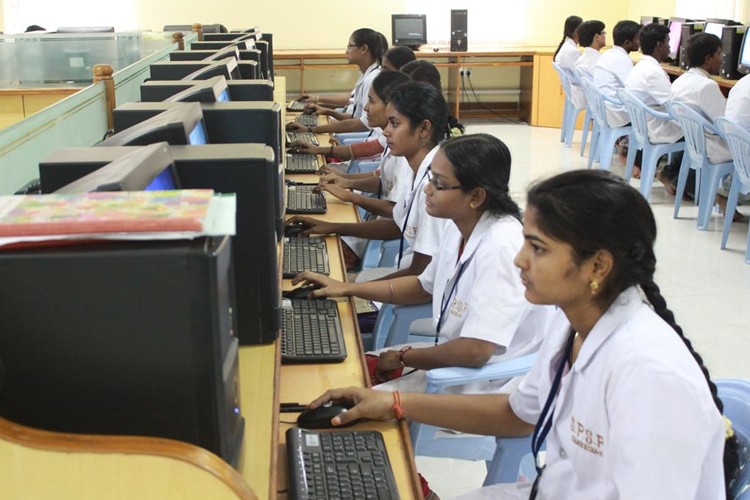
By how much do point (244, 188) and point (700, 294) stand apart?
3175 millimetres

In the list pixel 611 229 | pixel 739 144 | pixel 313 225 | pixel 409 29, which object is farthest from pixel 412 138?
pixel 409 29

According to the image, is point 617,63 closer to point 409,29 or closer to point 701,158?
point 701,158

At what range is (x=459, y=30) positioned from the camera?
8852 millimetres

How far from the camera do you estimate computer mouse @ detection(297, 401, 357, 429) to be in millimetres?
1610

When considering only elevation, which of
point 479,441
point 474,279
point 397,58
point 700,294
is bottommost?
point 700,294

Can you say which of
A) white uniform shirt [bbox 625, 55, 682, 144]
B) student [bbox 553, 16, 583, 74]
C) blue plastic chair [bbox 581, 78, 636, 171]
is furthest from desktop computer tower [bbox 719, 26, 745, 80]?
student [bbox 553, 16, 583, 74]

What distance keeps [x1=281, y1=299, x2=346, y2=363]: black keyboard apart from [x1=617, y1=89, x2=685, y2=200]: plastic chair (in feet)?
13.3

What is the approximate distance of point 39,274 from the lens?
2.94ft

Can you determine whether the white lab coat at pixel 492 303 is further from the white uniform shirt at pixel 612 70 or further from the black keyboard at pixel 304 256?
the white uniform shirt at pixel 612 70

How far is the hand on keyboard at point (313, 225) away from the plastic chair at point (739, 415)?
5.40ft

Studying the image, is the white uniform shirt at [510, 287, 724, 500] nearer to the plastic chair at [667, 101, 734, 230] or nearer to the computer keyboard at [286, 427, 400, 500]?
the computer keyboard at [286, 427, 400, 500]

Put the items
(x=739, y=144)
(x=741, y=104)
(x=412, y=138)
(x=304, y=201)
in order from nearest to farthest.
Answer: (x=412, y=138), (x=304, y=201), (x=739, y=144), (x=741, y=104)

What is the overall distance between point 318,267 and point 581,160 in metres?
5.16

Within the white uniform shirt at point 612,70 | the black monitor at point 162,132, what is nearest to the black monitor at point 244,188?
the black monitor at point 162,132
